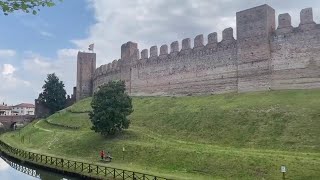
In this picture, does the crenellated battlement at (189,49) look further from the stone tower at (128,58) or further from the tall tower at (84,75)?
the tall tower at (84,75)

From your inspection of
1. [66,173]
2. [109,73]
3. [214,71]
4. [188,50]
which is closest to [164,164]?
[66,173]

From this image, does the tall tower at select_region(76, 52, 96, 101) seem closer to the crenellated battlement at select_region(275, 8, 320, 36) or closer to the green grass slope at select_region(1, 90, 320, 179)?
the green grass slope at select_region(1, 90, 320, 179)

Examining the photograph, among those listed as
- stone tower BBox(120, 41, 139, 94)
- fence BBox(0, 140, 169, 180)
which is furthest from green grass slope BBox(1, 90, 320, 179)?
stone tower BBox(120, 41, 139, 94)

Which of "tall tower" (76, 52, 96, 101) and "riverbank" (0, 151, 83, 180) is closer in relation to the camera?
"riverbank" (0, 151, 83, 180)

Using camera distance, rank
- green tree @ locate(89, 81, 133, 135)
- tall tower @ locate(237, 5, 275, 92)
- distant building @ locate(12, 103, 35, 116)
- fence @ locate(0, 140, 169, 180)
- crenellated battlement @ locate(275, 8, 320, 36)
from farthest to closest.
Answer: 1. distant building @ locate(12, 103, 35, 116)
2. tall tower @ locate(237, 5, 275, 92)
3. crenellated battlement @ locate(275, 8, 320, 36)
4. green tree @ locate(89, 81, 133, 135)
5. fence @ locate(0, 140, 169, 180)

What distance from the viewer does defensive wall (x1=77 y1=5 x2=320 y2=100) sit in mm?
34469

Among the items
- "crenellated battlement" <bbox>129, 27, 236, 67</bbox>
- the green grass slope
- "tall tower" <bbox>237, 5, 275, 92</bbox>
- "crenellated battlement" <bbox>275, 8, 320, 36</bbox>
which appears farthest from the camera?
"crenellated battlement" <bbox>129, 27, 236, 67</bbox>

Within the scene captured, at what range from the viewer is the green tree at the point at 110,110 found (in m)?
34.0

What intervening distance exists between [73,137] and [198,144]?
15048mm

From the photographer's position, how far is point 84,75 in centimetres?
7356

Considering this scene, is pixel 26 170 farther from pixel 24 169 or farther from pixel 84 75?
pixel 84 75

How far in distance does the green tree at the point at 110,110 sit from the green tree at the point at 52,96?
37180 mm

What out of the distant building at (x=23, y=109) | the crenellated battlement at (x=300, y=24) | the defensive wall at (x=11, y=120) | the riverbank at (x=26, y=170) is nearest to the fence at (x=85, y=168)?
the riverbank at (x=26, y=170)

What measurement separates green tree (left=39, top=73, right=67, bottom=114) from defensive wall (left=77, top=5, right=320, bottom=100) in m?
21.8
